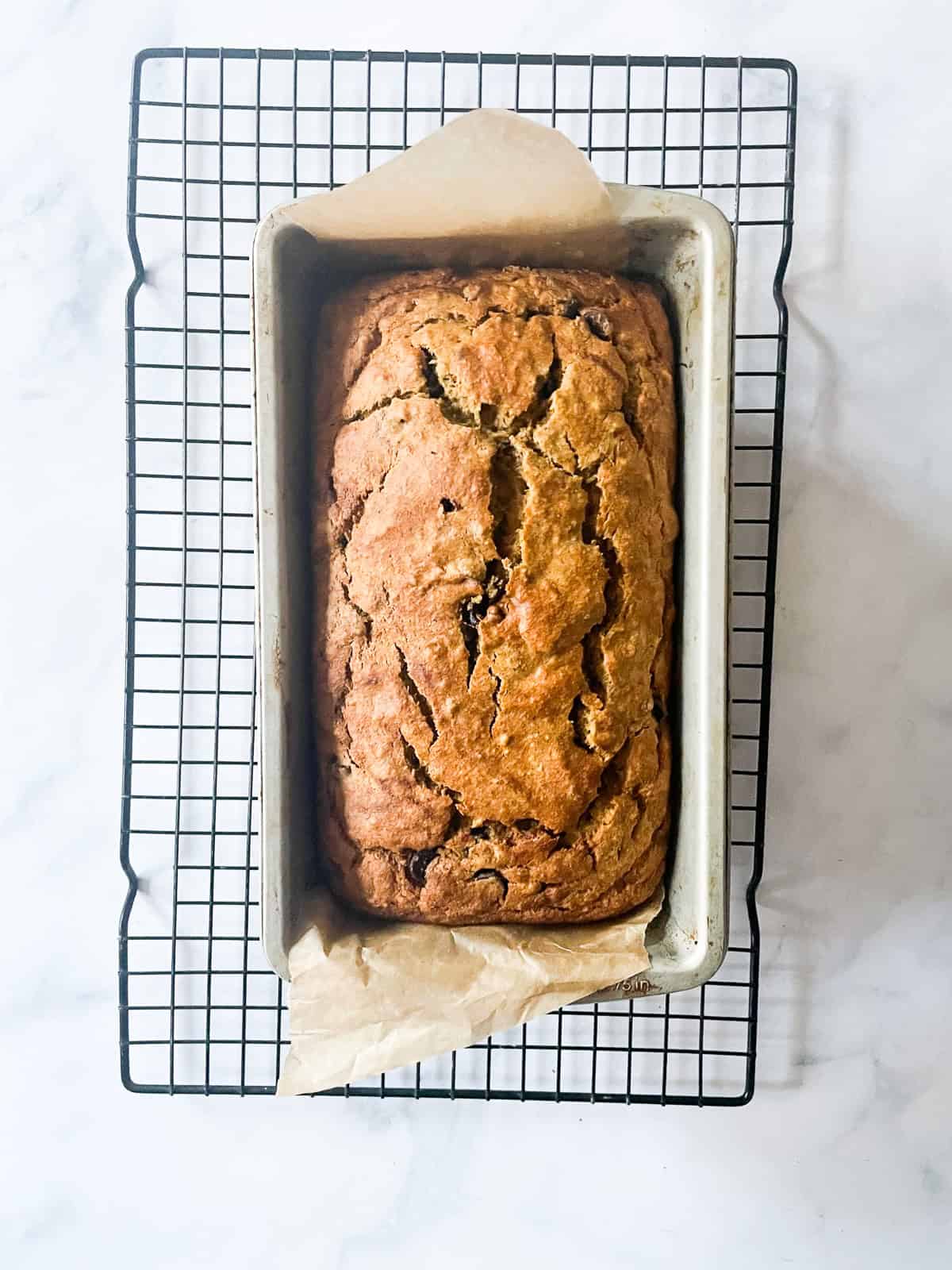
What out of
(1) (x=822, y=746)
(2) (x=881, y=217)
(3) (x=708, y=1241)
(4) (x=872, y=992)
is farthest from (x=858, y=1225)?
(2) (x=881, y=217)

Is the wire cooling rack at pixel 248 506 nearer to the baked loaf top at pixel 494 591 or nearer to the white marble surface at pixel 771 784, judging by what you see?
the white marble surface at pixel 771 784

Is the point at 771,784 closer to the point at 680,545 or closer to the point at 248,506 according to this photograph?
the point at 680,545

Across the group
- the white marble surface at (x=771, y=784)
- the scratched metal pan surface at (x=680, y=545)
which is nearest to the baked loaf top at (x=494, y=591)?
the scratched metal pan surface at (x=680, y=545)

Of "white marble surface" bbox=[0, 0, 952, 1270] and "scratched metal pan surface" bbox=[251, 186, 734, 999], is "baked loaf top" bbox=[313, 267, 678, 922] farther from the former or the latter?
"white marble surface" bbox=[0, 0, 952, 1270]

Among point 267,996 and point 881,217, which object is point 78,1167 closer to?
point 267,996

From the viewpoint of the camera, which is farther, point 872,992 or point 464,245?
point 872,992

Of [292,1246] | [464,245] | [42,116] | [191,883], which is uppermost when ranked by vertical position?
[42,116]
